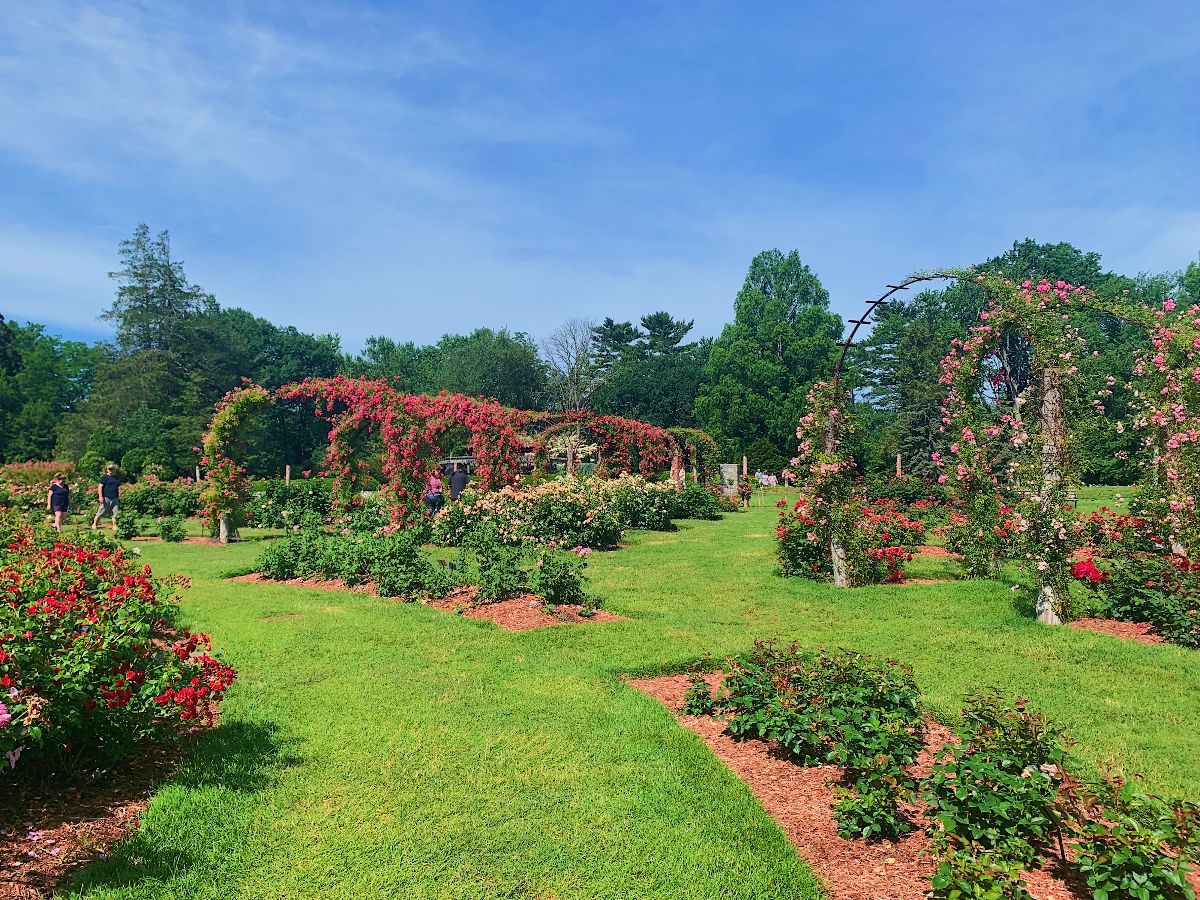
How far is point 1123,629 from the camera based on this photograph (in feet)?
23.4

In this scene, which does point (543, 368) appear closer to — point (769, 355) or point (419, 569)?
point (769, 355)

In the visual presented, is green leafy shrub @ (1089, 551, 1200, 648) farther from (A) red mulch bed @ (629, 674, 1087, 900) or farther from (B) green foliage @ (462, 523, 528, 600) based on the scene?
(B) green foliage @ (462, 523, 528, 600)

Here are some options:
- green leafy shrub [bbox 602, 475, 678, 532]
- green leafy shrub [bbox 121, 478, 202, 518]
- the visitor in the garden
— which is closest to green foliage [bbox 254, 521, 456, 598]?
the visitor in the garden

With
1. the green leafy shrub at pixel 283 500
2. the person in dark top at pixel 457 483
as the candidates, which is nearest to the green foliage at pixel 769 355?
the green leafy shrub at pixel 283 500

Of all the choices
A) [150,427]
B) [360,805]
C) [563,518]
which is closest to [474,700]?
[360,805]

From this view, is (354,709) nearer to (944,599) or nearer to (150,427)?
(944,599)

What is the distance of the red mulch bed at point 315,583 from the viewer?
9.51 m

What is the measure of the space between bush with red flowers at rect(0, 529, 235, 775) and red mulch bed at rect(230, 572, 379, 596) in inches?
200

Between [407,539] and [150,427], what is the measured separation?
124 ft

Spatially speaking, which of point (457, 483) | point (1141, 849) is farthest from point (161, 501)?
point (1141, 849)

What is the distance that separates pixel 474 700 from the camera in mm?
5168

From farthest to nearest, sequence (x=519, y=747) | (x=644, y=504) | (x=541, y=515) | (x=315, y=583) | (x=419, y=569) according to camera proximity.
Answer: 1. (x=644, y=504)
2. (x=541, y=515)
3. (x=315, y=583)
4. (x=419, y=569)
5. (x=519, y=747)

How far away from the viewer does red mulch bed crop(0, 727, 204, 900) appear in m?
2.86

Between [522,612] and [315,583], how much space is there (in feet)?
12.9
